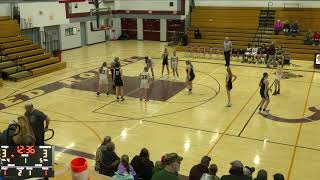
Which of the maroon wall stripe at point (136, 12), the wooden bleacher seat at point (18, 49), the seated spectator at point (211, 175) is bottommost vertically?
the seated spectator at point (211, 175)

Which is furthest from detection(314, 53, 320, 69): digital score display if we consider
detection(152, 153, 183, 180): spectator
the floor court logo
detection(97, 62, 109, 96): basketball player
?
detection(152, 153, 183, 180): spectator

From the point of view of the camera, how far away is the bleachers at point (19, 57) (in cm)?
1989

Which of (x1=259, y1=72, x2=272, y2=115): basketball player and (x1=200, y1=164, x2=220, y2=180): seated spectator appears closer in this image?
(x1=200, y1=164, x2=220, y2=180): seated spectator

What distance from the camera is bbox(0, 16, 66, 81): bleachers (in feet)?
65.3

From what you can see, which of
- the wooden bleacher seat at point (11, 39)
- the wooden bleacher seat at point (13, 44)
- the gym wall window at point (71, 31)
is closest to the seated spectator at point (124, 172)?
the wooden bleacher seat at point (13, 44)

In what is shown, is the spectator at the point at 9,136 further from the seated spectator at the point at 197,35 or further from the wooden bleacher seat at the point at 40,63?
the seated spectator at the point at 197,35

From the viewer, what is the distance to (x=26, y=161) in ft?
17.8

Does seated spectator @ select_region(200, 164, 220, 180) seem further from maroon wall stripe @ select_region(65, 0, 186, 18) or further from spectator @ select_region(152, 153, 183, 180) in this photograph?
maroon wall stripe @ select_region(65, 0, 186, 18)

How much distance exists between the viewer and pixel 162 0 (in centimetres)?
3300

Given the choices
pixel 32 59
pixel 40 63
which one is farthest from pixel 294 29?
pixel 32 59

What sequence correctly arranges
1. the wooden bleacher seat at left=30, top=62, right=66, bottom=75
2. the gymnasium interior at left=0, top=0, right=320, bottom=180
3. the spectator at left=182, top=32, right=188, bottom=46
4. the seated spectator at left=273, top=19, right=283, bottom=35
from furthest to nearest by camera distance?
the spectator at left=182, top=32, right=188, bottom=46
the seated spectator at left=273, top=19, right=283, bottom=35
the wooden bleacher seat at left=30, top=62, right=66, bottom=75
the gymnasium interior at left=0, top=0, right=320, bottom=180

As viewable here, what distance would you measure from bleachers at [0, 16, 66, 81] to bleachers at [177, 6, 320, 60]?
10499 mm

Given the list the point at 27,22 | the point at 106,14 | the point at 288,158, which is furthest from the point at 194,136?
the point at 106,14

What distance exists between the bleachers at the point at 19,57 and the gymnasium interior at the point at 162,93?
77 millimetres
